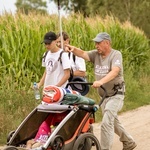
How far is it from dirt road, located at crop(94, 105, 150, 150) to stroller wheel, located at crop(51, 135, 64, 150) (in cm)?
194

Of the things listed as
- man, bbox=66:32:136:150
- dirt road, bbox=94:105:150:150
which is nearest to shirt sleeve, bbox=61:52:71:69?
man, bbox=66:32:136:150

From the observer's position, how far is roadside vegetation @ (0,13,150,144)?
9952 mm

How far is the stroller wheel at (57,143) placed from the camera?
20.3 feet

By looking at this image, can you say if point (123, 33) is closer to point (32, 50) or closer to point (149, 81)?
point (149, 81)

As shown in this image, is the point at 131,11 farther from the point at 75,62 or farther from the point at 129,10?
the point at 75,62

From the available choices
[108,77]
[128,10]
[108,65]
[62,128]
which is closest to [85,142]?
[62,128]

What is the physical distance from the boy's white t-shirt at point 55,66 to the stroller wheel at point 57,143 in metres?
1.30

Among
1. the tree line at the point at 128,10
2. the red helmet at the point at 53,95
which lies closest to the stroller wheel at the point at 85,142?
the red helmet at the point at 53,95

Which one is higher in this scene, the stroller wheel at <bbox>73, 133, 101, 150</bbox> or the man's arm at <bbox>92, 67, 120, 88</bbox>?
the man's arm at <bbox>92, 67, 120, 88</bbox>

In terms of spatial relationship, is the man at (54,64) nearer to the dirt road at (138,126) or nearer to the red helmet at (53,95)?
the red helmet at (53,95)

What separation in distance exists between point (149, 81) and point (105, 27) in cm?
217

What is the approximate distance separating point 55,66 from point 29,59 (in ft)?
13.2

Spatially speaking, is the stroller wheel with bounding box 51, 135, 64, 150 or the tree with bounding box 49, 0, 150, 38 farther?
the tree with bounding box 49, 0, 150, 38

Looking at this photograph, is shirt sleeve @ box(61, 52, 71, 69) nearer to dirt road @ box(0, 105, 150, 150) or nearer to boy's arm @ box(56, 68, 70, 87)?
boy's arm @ box(56, 68, 70, 87)
